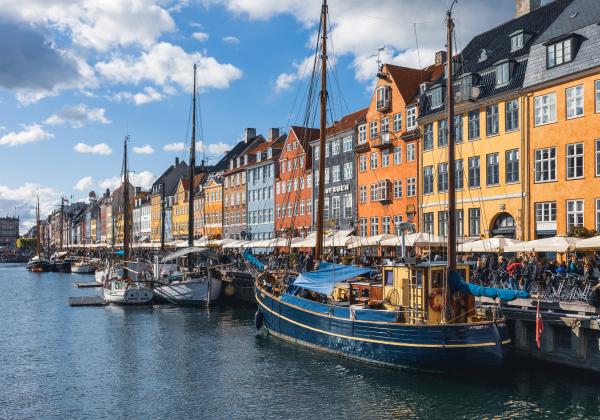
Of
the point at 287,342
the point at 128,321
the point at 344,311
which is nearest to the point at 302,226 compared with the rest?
the point at 128,321

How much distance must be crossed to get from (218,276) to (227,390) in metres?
27.9

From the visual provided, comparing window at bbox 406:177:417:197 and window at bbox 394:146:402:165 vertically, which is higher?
window at bbox 394:146:402:165

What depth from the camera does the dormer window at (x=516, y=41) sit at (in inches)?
1667

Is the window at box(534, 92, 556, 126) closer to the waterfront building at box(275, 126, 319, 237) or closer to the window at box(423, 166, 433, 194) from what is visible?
the window at box(423, 166, 433, 194)

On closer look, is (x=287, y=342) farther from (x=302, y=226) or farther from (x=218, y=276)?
(x=302, y=226)

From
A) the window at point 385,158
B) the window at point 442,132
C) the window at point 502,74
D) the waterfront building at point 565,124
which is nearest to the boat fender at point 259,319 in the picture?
the waterfront building at point 565,124

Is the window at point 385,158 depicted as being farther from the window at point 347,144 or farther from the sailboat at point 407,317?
the sailboat at point 407,317

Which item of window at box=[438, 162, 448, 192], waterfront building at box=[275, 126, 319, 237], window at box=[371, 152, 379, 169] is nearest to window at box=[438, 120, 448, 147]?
window at box=[438, 162, 448, 192]

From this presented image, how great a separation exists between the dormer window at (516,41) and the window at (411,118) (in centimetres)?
998

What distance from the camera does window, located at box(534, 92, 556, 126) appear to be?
126 feet

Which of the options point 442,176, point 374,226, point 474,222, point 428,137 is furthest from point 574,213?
point 374,226

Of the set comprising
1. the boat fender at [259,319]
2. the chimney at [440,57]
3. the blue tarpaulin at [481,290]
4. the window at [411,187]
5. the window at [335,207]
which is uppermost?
the chimney at [440,57]

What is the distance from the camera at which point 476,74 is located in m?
44.4

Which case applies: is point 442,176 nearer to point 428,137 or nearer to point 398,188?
point 428,137
